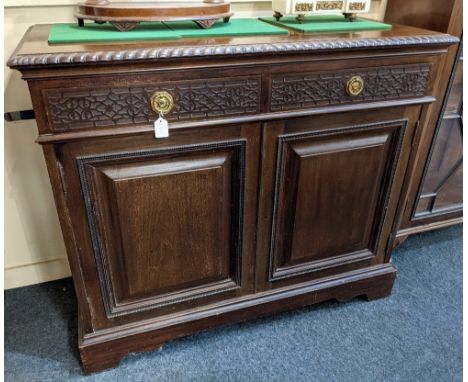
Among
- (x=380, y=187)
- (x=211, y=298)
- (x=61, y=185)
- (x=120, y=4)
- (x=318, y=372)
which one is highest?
(x=120, y=4)

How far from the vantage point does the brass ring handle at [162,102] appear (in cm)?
75

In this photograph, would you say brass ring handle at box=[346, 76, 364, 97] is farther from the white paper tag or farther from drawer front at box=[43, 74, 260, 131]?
the white paper tag

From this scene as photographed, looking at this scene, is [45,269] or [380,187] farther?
[45,269]

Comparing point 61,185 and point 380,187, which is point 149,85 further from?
point 380,187

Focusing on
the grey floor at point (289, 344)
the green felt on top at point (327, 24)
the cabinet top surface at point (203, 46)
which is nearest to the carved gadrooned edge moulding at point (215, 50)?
the cabinet top surface at point (203, 46)

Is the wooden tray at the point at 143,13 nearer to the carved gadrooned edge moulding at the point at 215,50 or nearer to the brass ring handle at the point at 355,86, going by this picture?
the carved gadrooned edge moulding at the point at 215,50

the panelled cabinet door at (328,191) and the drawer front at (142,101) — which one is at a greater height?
the drawer front at (142,101)

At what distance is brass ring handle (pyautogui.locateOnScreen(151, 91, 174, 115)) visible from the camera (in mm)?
754

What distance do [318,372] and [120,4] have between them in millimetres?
992

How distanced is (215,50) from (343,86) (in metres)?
0.30

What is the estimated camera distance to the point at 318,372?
1045mm

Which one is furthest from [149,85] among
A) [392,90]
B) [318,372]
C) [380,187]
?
[318,372]

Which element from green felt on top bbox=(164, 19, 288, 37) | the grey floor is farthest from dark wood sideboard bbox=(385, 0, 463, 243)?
green felt on top bbox=(164, 19, 288, 37)

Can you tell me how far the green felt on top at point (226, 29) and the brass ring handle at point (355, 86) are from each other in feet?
0.57
